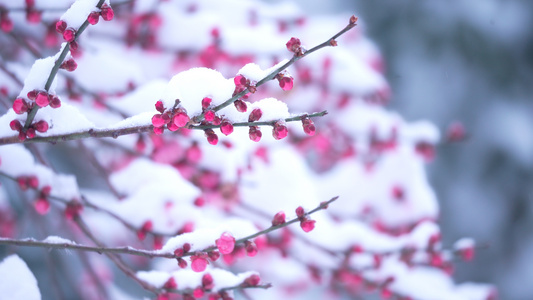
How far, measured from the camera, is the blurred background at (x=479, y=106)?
4.28m

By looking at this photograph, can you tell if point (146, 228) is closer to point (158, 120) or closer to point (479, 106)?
point (158, 120)

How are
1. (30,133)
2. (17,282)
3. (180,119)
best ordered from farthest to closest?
(17,282)
(30,133)
(180,119)

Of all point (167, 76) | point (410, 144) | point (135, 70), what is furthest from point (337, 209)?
point (135, 70)

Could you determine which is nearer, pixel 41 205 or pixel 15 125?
pixel 15 125

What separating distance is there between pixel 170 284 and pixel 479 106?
4.29 metres

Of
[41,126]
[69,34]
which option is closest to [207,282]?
[41,126]

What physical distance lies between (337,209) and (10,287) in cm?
222

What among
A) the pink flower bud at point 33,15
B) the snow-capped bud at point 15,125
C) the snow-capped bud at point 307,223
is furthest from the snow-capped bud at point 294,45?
the pink flower bud at point 33,15

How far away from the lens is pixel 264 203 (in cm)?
221

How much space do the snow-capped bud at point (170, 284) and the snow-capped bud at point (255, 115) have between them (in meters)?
0.53

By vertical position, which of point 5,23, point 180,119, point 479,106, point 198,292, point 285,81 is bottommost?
point 198,292

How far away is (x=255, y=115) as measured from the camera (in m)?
0.91

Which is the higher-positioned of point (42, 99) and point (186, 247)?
point (42, 99)

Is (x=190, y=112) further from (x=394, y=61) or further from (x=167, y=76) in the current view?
(x=394, y=61)
